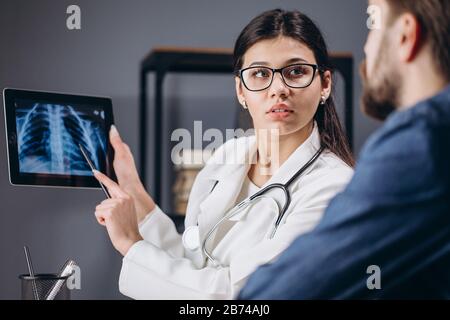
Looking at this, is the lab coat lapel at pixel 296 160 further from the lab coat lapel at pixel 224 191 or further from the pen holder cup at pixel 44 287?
the pen holder cup at pixel 44 287

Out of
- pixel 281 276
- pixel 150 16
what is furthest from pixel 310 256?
pixel 150 16

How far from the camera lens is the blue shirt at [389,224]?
1.82ft

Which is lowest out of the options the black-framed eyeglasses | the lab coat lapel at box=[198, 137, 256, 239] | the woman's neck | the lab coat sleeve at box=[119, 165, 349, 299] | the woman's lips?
the lab coat sleeve at box=[119, 165, 349, 299]

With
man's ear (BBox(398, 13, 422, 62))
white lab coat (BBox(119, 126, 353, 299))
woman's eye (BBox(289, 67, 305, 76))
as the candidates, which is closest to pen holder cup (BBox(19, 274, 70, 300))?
white lab coat (BBox(119, 126, 353, 299))

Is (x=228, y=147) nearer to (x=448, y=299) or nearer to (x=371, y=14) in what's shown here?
(x=371, y=14)

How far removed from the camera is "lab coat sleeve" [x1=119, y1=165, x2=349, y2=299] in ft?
2.67

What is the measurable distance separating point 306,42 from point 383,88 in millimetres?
227

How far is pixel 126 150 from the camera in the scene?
950 millimetres

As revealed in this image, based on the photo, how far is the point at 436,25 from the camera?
0.66 meters

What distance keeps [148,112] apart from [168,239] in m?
0.22

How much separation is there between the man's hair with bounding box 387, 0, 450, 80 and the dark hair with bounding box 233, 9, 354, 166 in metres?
0.24

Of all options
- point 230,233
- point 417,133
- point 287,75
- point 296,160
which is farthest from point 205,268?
point 417,133

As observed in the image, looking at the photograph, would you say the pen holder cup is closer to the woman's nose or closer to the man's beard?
the woman's nose

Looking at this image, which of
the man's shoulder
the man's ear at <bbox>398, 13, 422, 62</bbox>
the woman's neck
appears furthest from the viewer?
the woman's neck
